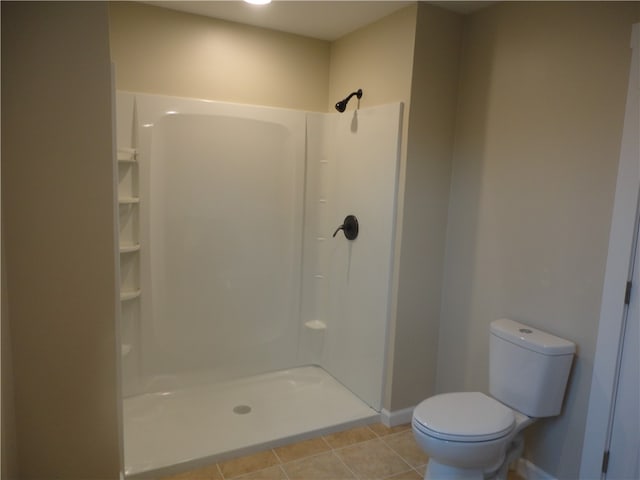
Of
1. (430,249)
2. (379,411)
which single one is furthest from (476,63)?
(379,411)

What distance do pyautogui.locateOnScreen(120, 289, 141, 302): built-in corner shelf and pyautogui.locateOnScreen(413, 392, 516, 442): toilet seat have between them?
5.39 feet

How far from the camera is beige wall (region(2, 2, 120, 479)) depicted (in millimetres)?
1465

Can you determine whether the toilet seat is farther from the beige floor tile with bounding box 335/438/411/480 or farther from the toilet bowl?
the beige floor tile with bounding box 335/438/411/480

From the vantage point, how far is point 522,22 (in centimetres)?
209

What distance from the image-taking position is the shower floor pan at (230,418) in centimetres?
217

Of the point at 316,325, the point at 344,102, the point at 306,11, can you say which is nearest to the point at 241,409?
the point at 316,325

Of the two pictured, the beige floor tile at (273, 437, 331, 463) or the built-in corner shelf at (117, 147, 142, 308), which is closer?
the beige floor tile at (273, 437, 331, 463)

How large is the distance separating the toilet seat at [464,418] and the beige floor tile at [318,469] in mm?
541

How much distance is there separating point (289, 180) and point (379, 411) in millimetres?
1525

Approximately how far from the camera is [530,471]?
210 cm

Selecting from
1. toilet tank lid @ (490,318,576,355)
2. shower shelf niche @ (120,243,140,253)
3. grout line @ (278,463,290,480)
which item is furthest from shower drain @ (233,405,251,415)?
toilet tank lid @ (490,318,576,355)

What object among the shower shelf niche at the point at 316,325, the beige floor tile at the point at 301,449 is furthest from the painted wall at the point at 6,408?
the shower shelf niche at the point at 316,325

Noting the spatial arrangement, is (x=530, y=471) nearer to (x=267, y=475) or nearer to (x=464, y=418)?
(x=464, y=418)

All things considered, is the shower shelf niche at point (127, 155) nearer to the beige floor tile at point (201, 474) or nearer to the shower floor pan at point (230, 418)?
the shower floor pan at point (230, 418)
